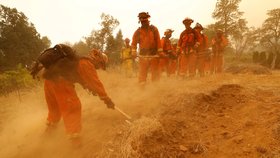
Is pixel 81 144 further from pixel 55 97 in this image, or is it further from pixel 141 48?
pixel 141 48

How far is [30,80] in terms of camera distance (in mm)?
13250

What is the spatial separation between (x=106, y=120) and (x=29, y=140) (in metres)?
1.39

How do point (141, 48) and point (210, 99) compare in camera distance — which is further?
point (141, 48)

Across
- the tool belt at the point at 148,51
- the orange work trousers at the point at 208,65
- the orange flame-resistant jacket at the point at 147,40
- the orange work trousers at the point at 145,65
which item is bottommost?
Result: the orange work trousers at the point at 208,65

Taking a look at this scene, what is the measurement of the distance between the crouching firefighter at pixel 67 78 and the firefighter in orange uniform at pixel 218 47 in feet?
27.0

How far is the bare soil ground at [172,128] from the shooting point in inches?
164

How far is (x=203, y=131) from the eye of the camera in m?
4.81

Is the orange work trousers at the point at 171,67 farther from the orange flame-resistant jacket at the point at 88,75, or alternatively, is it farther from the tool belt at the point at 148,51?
the orange flame-resistant jacket at the point at 88,75

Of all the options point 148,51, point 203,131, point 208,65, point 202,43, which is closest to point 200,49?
point 202,43

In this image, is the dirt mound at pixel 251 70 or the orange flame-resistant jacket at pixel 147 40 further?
the dirt mound at pixel 251 70

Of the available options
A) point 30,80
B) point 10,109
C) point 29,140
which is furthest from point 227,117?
point 30,80

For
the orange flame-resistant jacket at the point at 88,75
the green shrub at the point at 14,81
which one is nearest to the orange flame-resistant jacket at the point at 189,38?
the orange flame-resistant jacket at the point at 88,75

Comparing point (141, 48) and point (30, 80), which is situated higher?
point (141, 48)

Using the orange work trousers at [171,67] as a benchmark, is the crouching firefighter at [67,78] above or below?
above
